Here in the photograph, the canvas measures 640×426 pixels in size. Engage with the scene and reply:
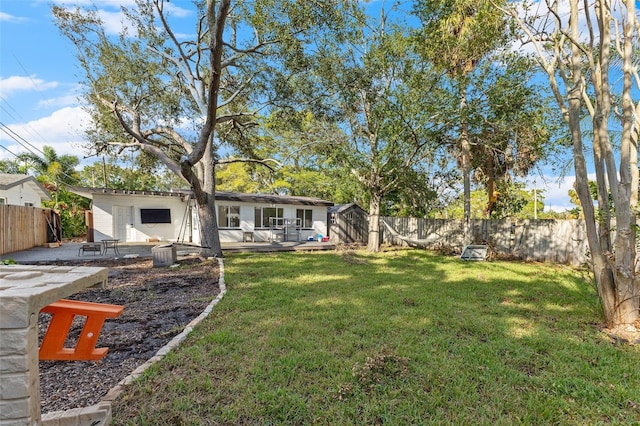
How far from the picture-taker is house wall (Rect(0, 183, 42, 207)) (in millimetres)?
14127

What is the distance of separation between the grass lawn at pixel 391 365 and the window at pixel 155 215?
439 inches

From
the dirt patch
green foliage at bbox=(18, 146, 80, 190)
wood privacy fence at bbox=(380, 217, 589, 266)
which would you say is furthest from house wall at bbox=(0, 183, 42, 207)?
wood privacy fence at bbox=(380, 217, 589, 266)

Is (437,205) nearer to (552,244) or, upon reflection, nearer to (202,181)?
(552,244)

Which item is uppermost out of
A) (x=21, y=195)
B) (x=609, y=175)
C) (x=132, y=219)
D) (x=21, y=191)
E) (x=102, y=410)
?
(x=21, y=191)

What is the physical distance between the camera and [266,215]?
613 inches

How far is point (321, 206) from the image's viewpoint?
17.1 metres

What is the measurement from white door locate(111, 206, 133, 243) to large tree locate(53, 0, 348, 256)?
145 inches

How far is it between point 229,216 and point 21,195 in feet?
34.9

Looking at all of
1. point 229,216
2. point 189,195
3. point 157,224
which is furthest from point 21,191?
point 229,216

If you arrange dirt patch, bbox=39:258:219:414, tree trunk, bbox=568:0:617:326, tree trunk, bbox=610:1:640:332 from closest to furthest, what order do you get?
dirt patch, bbox=39:258:219:414 < tree trunk, bbox=610:1:640:332 < tree trunk, bbox=568:0:617:326

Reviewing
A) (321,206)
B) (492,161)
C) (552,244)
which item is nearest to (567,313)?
(552,244)

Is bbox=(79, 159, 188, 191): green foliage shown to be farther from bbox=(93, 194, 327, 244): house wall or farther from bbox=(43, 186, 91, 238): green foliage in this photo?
bbox=(93, 194, 327, 244): house wall

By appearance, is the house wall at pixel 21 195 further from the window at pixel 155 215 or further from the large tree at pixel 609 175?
the large tree at pixel 609 175

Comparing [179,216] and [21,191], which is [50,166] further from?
[179,216]
